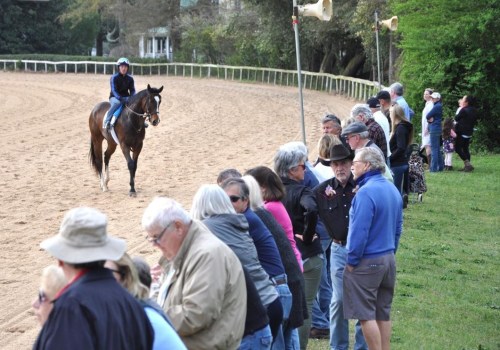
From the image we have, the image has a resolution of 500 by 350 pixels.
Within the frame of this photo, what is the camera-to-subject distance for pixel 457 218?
51.7ft

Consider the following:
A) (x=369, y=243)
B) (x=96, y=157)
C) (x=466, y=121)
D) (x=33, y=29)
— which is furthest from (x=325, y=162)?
(x=33, y=29)

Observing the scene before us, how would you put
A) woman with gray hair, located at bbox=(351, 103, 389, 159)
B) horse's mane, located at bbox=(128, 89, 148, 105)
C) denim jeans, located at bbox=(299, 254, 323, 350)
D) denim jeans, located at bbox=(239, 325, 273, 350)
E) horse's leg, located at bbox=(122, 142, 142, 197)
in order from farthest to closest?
horse's mane, located at bbox=(128, 89, 148, 105), horse's leg, located at bbox=(122, 142, 142, 197), woman with gray hair, located at bbox=(351, 103, 389, 159), denim jeans, located at bbox=(299, 254, 323, 350), denim jeans, located at bbox=(239, 325, 273, 350)

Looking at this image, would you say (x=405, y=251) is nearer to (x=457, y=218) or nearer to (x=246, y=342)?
(x=457, y=218)

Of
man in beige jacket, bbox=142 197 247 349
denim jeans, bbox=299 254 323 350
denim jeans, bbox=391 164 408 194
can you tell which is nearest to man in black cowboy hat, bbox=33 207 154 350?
man in beige jacket, bbox=142 197 247 349

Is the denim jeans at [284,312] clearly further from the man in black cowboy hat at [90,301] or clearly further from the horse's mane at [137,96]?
the horse's mane at [137,96]

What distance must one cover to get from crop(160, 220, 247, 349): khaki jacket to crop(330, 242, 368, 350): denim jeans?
9.47 feet

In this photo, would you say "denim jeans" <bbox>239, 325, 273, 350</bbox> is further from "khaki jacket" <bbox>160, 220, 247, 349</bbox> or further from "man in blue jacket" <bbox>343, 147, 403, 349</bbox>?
"man in blue jacket" <bbox>343, 147, 403, 349</bbox>

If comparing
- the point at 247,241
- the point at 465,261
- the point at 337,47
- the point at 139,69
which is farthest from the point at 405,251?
the point at 139,69

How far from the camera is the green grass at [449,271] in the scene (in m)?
9.18

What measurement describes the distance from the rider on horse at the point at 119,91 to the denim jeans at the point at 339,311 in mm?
11191

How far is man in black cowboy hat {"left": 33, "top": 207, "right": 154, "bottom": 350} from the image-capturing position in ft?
12.6

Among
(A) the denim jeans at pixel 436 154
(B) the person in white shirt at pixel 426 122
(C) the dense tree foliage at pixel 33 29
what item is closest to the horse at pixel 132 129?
(B) the person in white shirt at pixel 426 122

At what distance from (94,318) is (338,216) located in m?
4.57

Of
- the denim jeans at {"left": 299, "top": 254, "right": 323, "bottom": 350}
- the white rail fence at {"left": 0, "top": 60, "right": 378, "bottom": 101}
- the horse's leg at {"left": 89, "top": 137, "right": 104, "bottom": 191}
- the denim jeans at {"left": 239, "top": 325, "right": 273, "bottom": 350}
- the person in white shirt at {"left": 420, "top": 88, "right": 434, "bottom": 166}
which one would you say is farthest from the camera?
the white rail fence at {"left": 0, "top": 60, "right": 378, "bottom": 101}
